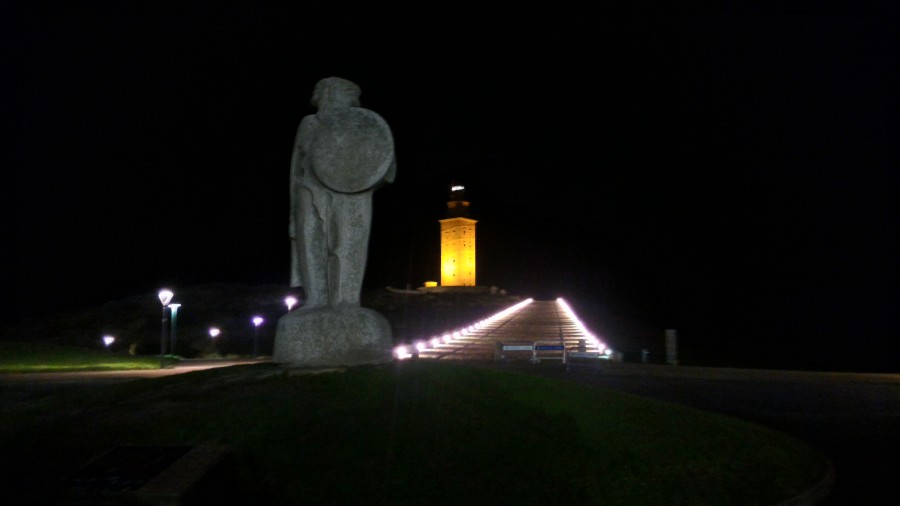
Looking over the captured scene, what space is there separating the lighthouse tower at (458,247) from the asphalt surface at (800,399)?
227 ft

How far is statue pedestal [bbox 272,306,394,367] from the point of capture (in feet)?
25.8

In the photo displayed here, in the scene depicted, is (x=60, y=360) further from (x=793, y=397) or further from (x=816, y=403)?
(x=816, y=403)

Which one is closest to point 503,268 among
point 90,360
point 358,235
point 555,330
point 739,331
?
point 739,331

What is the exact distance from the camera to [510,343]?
19094 millimetres

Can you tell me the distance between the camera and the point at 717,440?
6.24 m

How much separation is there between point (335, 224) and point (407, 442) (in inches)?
144

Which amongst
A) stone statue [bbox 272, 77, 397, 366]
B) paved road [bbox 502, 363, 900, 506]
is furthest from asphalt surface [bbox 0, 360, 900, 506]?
stone statue [bbox 272, 77, 397, 366]

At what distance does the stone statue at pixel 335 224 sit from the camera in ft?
26.0

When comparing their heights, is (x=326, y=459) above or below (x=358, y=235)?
below

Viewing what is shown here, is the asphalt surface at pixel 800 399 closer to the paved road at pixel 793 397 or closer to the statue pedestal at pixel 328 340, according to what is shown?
the paved road at pixel 793 397

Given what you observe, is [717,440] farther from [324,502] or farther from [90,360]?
[90,360]

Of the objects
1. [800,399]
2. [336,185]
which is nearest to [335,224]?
[336,185]

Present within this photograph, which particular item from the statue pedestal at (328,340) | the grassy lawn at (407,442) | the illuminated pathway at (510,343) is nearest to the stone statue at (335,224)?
the statue pedestal at (328,340)

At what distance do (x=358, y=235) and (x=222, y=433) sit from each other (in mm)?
3558
